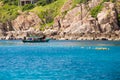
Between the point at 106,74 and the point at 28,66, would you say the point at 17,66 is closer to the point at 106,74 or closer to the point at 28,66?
the point at 28,66

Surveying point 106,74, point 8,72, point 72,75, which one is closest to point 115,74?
point 106,74

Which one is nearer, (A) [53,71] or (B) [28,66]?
(A) [53,71]

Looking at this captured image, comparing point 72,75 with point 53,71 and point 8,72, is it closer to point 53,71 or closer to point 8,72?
point 53,71

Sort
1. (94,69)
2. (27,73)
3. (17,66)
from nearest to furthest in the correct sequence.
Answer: (27,73)
(94,69)
(17,66)

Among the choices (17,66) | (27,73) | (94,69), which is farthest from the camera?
(17,66)

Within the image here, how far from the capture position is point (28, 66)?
7925 cm

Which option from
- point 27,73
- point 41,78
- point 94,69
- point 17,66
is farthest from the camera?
point 17,66

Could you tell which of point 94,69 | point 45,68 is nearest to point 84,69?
point 94,69

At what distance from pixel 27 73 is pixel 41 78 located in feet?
18.1

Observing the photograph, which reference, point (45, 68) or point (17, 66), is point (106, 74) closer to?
point (45, 68)

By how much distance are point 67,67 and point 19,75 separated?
42.8 ft

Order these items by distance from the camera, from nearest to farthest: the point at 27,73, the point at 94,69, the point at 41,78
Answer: the point at 41,78
the point at 27,73
the point at 94,69

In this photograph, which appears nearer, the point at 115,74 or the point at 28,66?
the point at 115,74

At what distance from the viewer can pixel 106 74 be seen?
67875mm
